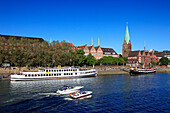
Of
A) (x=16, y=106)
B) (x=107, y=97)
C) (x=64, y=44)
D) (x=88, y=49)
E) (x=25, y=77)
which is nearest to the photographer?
(x=16, y=106)

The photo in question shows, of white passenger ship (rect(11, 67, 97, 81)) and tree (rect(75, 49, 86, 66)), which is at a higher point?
tree (rect(75, 49, 86, 66))

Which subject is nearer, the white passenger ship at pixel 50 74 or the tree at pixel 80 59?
the white passenger ship at pixel 50 74

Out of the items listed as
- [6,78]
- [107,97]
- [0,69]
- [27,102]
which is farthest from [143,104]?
[0,69]

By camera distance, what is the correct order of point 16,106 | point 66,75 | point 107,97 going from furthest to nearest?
point 66,75
point 107,97
point 16,106

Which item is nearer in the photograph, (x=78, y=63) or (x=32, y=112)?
(x=32, y=112)

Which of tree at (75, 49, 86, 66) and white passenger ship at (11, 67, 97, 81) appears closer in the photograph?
white passenger ship at (11, 67, 97, 81)

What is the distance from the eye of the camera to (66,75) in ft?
304

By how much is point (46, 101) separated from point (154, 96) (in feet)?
104

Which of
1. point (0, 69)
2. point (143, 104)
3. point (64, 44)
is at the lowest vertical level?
point (143, 104)

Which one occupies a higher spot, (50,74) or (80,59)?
(80,59)

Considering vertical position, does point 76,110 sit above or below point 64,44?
below

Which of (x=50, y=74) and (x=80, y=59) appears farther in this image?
(x=80, y=59)

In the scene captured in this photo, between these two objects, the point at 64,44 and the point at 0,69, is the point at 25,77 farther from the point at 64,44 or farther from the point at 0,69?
the point at 64,44

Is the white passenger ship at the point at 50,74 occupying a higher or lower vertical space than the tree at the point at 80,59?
lower
